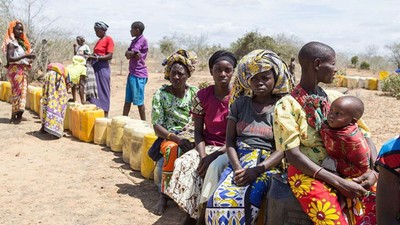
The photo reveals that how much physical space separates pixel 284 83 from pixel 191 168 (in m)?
1.07

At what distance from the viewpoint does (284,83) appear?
298 cm

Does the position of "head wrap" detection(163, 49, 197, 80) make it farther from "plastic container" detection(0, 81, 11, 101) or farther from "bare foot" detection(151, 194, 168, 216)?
"plastic container" detection(0, 81, 11, 101)

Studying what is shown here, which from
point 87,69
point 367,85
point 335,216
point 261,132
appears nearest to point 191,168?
point 261,132

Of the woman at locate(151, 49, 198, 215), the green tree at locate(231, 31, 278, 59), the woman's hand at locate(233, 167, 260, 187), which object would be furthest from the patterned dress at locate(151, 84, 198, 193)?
the green tree at locate(231, 31, 278, 59)

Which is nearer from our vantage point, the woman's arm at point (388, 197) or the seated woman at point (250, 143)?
the woman's arm at point (388, 197)

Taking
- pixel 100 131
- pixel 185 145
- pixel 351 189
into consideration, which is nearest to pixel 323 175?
pixel 351 189

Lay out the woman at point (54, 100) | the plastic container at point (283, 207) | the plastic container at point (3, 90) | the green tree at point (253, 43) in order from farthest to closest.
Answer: the green tree at point (253, 43)
the plastic container at point (3, 90)
the woman at point (54, 100)
the plastic container at point (283, 207)

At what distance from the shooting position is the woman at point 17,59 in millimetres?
7242

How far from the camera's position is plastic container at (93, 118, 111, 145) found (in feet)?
20.7

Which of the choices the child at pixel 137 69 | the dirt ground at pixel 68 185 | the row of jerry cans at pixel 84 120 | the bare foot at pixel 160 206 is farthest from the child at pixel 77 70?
the bare foot at pixel 160 206

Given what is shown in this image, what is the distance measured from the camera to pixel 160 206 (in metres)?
3.82

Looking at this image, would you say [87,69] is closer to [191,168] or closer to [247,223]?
[191,168]

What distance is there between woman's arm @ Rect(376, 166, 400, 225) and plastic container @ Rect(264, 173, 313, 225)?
68 cm

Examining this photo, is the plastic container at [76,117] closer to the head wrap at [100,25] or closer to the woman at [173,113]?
the head wrap at [100,25]
